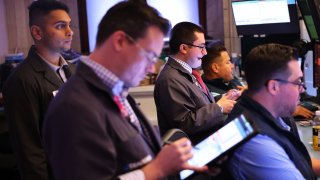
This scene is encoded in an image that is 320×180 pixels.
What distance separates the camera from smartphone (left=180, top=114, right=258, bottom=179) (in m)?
1.16

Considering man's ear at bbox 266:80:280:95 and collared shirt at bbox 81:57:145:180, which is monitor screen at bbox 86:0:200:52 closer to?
man's ear at bbox 266:80:280:95

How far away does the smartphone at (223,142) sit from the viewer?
1.16 metres

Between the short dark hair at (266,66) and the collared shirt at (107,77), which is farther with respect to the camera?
the short dark hair at (266,66)

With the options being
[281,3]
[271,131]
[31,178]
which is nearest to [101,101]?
[271,131]

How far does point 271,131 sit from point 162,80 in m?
0.97

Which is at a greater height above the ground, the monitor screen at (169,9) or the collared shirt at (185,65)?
the monitor screen at (169,9)

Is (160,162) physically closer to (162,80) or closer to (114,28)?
(114,28)

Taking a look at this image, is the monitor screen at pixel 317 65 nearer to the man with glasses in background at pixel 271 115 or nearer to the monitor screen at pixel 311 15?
the monitor screen at pixel 311 15

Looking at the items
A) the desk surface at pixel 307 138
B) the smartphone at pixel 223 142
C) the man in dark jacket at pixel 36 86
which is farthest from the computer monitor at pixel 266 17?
the smartphone at pixel 223 142

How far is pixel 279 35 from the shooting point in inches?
146

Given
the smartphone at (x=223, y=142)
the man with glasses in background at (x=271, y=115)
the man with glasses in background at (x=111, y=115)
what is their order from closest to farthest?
the man with glasses in background at (x=111, y=115) < the smartphone at (x=223, y=142) < the man with glasses in background at (x=271, y=115)

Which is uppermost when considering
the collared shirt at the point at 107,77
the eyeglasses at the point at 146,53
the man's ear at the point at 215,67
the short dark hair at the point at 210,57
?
the eyeglasses at the point at 146,53

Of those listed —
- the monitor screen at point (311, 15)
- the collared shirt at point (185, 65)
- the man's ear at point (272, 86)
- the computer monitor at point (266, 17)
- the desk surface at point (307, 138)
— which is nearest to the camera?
the man's ear at point (272, 86)

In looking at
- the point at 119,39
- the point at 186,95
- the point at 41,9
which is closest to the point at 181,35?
the point at 186,95
